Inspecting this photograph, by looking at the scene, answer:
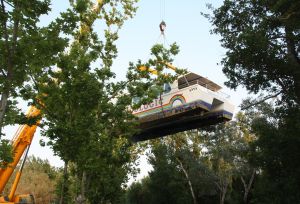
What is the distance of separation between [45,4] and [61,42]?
98 cm

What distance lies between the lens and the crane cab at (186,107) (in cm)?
1995

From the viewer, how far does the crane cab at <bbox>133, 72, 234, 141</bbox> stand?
1995cm

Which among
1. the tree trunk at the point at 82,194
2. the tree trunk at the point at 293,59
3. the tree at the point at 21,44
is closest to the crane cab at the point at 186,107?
the tree trunk at the point at 293,59

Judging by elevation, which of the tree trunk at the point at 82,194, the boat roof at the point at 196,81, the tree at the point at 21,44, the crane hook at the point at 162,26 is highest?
the crane hook at the point at 162,26

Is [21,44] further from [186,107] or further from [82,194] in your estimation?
[186,107]

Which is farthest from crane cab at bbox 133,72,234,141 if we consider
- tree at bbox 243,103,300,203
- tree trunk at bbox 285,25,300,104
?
tree trunk at bbox 285,25,300,104

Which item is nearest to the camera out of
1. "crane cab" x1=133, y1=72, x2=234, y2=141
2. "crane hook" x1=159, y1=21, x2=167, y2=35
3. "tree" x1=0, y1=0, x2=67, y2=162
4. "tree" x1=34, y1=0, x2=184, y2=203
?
"tree" x1=0, y1=0, x2=67, y2=162

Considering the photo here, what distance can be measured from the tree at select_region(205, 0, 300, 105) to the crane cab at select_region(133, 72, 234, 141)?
2.05 meters

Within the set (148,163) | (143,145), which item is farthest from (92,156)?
(148,163)

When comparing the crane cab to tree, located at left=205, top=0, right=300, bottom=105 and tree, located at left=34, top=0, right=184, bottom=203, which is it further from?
tree, located at left=34, top=0, right=184, bottom=203

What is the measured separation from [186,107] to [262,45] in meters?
5.77

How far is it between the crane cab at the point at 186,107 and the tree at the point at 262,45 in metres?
2.05

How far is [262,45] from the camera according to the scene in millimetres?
16062

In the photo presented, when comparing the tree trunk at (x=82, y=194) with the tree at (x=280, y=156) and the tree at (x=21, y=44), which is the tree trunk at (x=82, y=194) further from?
the tree at (x=280, y=156)
